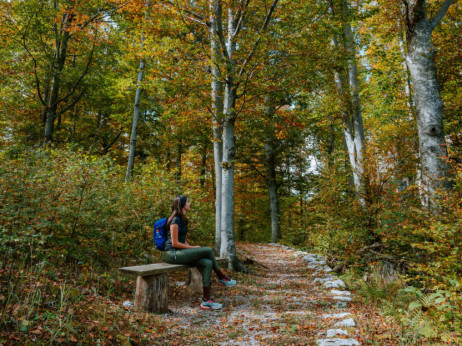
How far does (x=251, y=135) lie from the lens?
1420 centimetres

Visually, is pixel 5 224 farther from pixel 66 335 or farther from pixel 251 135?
pixel 251 135

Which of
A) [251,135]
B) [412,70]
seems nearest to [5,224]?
[412,70]

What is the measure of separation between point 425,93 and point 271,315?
518 cm

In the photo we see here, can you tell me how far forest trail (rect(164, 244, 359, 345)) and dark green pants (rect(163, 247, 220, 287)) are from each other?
0.52 m

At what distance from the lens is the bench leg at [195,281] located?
525cm

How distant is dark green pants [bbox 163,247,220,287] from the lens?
4594 millimetres

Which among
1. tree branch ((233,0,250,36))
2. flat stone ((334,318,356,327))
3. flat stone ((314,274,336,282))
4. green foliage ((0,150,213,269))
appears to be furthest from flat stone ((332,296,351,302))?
tree branch ((233,0,250,36))

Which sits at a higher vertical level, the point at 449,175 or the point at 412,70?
the point at 412,70

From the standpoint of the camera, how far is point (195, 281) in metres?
5.29

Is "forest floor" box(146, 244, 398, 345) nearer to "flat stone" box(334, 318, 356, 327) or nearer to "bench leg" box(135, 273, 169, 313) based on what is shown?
"flat stone" box(334, 318, 356, 327)

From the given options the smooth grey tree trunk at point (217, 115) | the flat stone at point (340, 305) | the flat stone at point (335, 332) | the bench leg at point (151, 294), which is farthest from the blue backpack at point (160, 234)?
the smooth grey tree trunk at point (217, 115)

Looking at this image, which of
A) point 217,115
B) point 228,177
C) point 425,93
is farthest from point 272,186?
point 425,93

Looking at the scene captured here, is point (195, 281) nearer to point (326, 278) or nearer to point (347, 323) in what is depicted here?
point (347, 323)

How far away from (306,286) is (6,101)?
13.6 m
